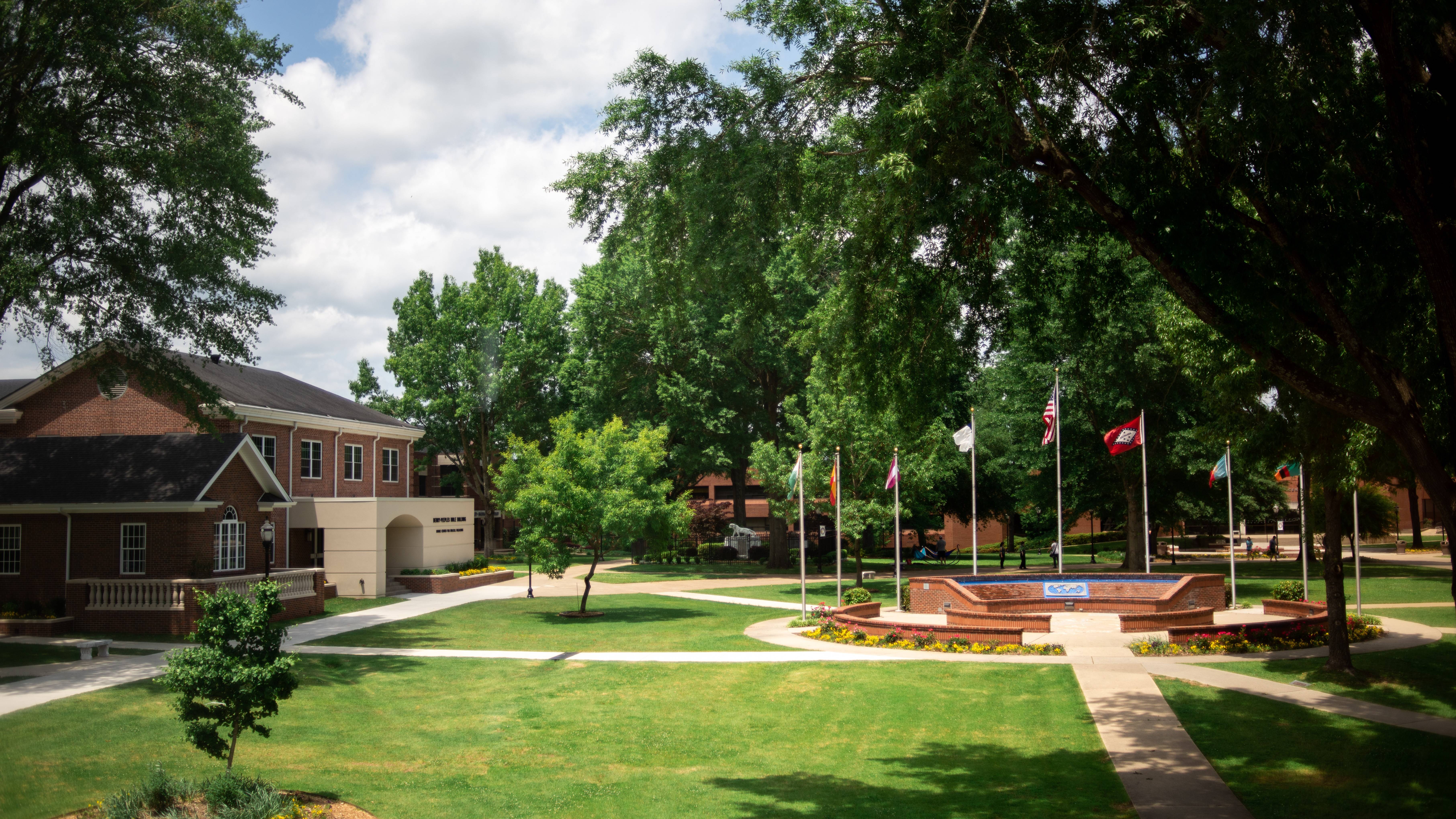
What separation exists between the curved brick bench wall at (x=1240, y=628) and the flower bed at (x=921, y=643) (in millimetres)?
2592

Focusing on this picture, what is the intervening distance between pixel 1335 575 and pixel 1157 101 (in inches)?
463

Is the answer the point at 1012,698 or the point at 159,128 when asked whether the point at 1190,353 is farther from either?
the point at 159,128

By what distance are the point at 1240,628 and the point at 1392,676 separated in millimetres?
3882

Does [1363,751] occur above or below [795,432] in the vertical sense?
below

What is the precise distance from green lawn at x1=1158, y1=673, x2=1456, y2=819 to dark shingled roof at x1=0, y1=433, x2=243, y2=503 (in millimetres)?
24695

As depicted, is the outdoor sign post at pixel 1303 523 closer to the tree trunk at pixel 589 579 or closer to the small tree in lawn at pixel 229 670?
the small tree in lawn at pixel 229 670

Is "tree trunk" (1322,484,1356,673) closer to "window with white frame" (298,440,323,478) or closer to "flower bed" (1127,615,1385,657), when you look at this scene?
"flower bed" (1127,615,1385,657)

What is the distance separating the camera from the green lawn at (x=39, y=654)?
20.3 m

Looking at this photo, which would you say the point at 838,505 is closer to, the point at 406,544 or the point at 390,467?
the point at 406,544

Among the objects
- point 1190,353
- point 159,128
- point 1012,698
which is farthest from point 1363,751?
point 159,128

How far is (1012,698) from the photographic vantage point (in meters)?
16.4

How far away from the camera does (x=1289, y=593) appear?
85.8ft

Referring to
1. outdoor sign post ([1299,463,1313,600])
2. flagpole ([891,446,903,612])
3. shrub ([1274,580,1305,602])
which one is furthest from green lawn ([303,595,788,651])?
shrub ([1274,580,1305,602])

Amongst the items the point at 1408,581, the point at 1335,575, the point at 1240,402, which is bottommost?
the point at 1408,581
